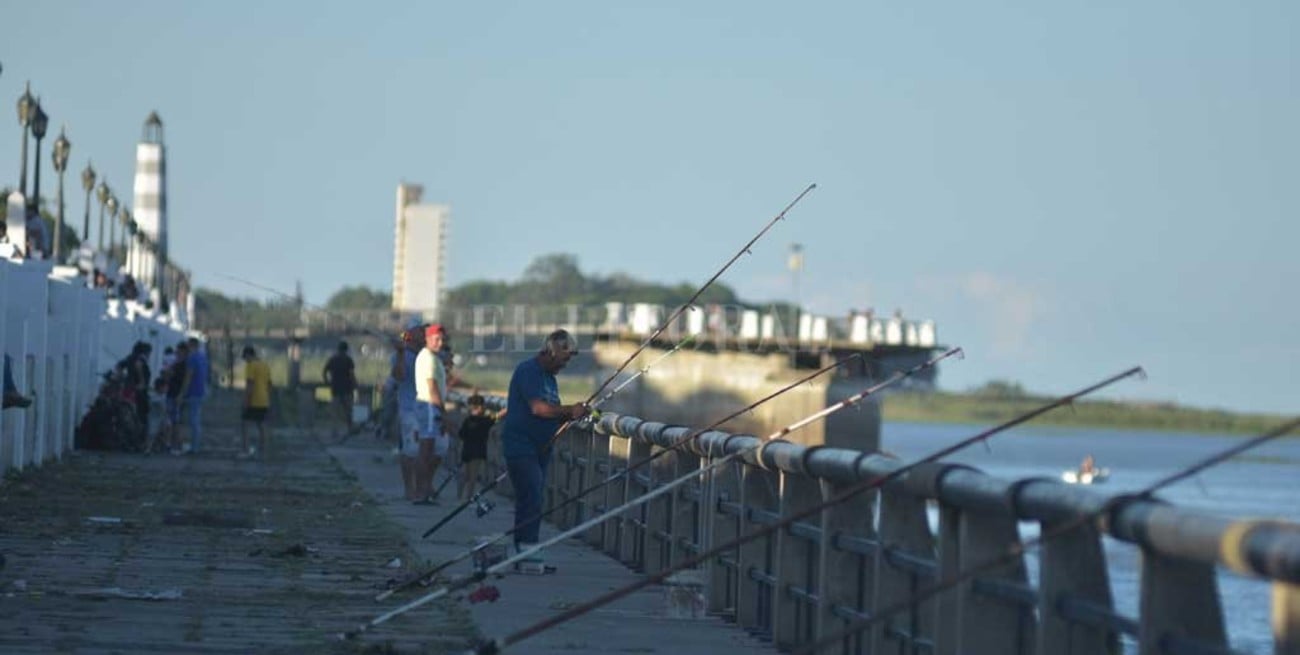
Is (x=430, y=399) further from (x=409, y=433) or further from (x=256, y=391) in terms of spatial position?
(x=256, y=391)

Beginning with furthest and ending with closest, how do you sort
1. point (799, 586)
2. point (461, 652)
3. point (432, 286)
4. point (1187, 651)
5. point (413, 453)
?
point (432, 286) < point (413, 453) < point (799, 586) < point (461, 652) < point (1187, 651)

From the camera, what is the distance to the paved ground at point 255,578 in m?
12.7

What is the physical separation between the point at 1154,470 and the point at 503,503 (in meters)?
126

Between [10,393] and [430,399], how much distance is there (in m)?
3.72

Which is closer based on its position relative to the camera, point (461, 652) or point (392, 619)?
point (461, 652)

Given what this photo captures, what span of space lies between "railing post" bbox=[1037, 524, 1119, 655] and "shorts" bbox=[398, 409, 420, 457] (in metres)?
17.1

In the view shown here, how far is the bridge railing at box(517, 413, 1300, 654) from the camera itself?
7.61 metres

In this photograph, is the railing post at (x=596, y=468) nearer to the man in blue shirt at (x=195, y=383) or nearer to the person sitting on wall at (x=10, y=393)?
the person sitting on wall at (x=10, y=393)

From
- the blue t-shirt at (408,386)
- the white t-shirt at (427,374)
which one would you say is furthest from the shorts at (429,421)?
the blue t-shirt at (408,386)

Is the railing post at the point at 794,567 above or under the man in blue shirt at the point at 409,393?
under

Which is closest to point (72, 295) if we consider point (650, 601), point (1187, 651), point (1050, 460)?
point (650, 601)

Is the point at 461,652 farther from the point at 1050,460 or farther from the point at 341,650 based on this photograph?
the point at 1050,460

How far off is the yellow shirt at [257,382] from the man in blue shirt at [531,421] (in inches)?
747

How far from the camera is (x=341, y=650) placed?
1209 centimetres
